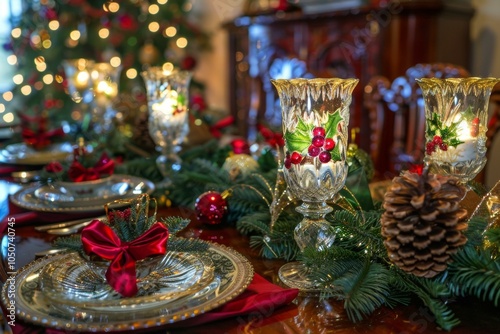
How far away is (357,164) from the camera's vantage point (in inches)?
36.0

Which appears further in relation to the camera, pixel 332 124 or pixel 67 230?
pixel 67 230

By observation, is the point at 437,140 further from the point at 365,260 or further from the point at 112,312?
the point at 112,312

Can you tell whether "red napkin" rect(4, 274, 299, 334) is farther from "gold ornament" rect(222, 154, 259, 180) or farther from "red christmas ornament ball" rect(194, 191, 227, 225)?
"gold ornament" rect(222, 154, 259, 180)

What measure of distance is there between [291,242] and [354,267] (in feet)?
0.45

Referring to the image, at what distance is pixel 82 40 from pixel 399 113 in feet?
10.3

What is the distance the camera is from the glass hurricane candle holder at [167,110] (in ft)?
3.98

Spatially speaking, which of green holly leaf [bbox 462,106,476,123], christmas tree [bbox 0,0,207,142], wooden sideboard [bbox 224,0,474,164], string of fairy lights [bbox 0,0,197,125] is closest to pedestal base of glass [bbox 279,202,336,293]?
green holly leaf [bbox 462,106,476,123]

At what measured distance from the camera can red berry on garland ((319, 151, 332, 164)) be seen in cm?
69

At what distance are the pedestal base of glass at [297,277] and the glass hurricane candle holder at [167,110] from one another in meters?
0.54

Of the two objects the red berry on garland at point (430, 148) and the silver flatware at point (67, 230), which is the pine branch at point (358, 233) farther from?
the silver flatware at point (67, 230)

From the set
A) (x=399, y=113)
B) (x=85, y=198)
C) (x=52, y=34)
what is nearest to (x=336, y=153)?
(x=85, y=198)

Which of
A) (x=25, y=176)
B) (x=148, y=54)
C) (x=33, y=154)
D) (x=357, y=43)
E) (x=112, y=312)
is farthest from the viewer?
(x=148, y=54)

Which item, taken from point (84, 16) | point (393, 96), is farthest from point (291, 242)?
point (84, 16)

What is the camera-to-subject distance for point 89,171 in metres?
1.09
